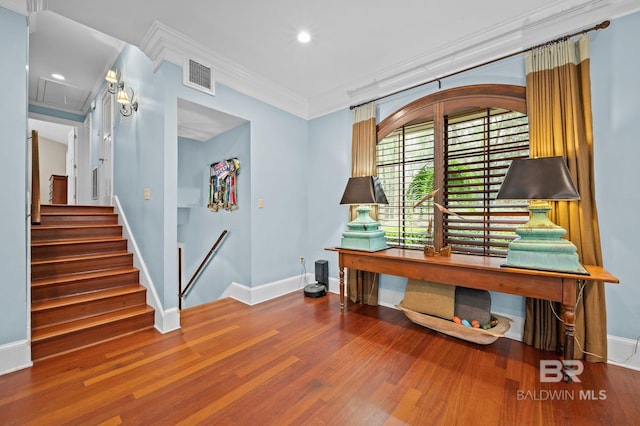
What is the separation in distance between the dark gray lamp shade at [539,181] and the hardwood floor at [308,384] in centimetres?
124

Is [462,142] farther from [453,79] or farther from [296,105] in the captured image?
[296,105]

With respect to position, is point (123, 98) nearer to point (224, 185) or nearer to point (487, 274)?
point (224, 185)

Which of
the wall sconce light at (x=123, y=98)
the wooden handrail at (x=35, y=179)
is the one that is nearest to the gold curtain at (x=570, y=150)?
the wooden handrail at (x=35, y=179)

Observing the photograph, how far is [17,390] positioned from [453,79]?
168 inches

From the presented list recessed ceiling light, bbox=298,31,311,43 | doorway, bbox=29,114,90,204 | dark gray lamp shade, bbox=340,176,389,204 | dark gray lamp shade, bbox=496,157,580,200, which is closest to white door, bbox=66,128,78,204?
doorway, bbox=29,114,90,204

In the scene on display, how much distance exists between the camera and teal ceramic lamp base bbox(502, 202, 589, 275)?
174cm

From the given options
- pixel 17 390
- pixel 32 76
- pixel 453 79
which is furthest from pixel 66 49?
pixel 453 79

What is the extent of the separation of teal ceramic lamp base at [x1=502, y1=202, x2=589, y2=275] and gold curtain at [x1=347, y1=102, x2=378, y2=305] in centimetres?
149

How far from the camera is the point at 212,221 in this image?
4086 millimetres

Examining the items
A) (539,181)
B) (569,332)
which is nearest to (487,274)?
(569,332)

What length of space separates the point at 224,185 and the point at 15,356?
8.12ft

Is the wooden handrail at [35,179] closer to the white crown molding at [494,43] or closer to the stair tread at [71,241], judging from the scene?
the stair tread at [71,241]

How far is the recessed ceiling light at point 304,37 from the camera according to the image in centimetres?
247

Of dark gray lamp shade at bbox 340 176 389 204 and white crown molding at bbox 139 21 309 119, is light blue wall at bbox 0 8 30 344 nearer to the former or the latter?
white crown molding at bbox 139 21 309 119
